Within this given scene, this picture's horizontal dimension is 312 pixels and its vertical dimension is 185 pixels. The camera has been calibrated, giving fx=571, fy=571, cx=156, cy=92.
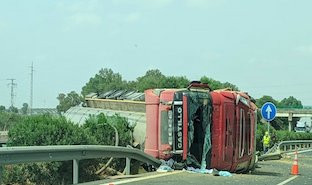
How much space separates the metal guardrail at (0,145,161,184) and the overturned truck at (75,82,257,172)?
4.16 ft

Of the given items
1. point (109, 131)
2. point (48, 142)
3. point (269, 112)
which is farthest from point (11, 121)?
point (269, 112)

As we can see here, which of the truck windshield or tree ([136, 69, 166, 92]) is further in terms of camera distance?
tree ([136, 69, 166, 92])

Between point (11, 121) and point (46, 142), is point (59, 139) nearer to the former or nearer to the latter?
point (46, 142)

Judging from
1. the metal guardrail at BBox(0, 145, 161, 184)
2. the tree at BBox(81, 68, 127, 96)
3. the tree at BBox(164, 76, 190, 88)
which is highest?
the tree at BBox(81, 68, 127, 96)

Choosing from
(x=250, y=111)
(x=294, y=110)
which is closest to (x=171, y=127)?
(x=250, y=111)

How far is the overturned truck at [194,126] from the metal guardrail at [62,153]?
4.16ft

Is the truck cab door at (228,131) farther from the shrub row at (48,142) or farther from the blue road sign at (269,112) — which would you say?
the blue road sign at (269,112)

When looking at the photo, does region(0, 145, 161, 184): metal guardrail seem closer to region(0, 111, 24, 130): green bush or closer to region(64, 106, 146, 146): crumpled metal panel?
region(0, 111, 24, 130): green bush

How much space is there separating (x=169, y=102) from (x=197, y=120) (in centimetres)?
91

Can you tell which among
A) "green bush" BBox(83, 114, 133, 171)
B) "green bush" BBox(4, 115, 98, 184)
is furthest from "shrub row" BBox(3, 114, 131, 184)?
"green bush" BBox(83, 114, 133, 171)

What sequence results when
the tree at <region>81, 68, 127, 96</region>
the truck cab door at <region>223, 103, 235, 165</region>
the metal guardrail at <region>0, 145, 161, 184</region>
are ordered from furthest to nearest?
the tree at <region>81, 68, 127, 96</region>
the truck cab door at <region>223, 103, 235, 165</region>
the metal guardrail at <region>0, 145, 161, 184</region>

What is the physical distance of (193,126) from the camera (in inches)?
607

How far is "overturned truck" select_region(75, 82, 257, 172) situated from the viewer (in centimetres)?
1528

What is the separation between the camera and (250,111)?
56.5 ft
